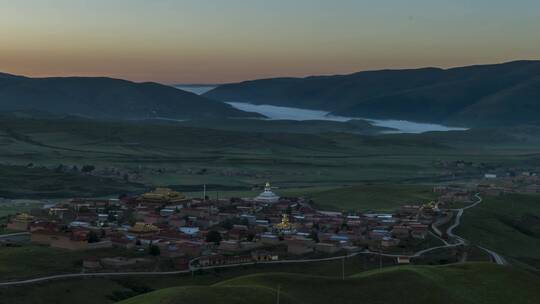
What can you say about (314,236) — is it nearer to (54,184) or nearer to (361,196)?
(361,196)

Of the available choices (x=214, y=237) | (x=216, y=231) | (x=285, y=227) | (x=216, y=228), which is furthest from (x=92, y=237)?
(x=285, y=227)

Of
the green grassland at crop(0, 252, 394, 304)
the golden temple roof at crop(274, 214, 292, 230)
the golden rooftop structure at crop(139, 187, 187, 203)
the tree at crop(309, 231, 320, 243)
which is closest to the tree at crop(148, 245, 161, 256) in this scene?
the green grassland at crop(0, 252, 394, 304)

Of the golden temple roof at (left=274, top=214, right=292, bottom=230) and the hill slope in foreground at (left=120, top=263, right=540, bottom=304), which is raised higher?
the hill slope in foreground at (left=120, top=263, right=540, bottom=304)

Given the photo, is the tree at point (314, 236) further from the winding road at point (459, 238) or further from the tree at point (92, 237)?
the tree at point (92, 237)

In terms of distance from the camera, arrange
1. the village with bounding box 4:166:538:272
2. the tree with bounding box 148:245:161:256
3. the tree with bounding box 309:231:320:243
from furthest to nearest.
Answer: the tree with bounding box 309:231:320:243, the village with bounding box 4:166:538:272, the tree with bounding box 148:245:161:256

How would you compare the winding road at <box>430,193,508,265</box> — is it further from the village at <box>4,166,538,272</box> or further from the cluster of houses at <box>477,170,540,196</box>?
the cluster of houses at <box>477,170,540,196</box>

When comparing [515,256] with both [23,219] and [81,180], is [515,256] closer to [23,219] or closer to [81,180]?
[23,219]

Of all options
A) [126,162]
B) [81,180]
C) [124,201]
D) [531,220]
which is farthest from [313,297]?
[126,162]
